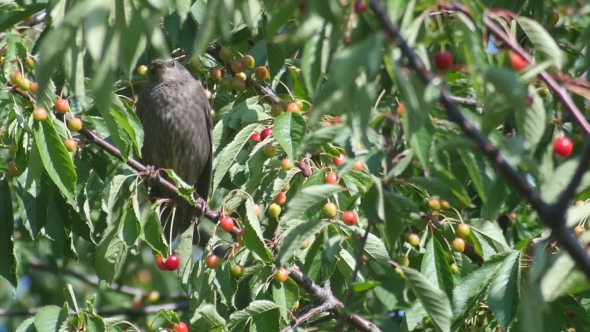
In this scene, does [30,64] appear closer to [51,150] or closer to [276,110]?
[51,150]

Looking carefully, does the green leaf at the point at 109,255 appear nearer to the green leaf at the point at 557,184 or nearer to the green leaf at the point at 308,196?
the green leaf at the point at 308,196

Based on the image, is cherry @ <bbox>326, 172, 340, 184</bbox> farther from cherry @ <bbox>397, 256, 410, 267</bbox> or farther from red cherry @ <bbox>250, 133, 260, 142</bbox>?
red cherry @ <bbox>250, 133, 260, 142</bbox>

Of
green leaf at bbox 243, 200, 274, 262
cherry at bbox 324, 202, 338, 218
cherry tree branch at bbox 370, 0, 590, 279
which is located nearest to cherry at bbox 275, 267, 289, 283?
green leaf at bbox 243, 200, 274, 262

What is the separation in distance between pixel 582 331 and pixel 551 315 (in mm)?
477

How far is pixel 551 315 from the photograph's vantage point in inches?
134

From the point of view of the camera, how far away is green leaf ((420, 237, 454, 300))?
3770 millimetres

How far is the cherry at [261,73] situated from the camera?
491cm

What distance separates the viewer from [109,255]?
4.06m

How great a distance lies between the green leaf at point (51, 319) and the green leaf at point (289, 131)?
46.3 inches

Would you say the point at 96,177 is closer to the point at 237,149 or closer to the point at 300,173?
the point at 237,149

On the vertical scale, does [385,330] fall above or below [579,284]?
below

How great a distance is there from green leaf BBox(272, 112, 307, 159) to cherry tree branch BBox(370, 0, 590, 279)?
5.81 ft

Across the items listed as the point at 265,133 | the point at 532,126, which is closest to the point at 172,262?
the point at 265,133

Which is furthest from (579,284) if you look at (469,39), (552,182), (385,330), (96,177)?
(96,177)
